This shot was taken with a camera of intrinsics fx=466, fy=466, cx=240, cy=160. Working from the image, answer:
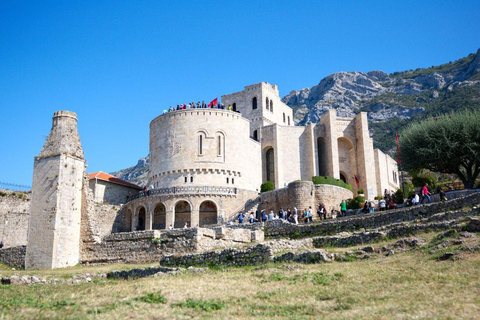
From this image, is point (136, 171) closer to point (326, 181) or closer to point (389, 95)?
point (389, 95)

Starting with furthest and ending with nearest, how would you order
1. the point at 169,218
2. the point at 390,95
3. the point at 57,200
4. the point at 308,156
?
the point at 390,95
the point at 308,156
the point at 169,218
the point at 57,200

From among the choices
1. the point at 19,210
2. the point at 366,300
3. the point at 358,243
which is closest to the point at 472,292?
the point at 366,300

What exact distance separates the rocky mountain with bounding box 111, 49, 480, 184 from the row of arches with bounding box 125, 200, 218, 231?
6056cm

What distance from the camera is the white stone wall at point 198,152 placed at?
42.7 meters

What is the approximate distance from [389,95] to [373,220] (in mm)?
106591

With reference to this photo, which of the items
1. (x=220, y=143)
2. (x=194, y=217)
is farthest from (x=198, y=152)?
(x=194, y=217)

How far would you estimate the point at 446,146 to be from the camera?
3228 centimetres

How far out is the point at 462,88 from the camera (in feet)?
327

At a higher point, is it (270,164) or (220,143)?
(220,143)

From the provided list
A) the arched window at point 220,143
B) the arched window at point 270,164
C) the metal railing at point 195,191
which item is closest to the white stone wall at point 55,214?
the metal railing at point 195,191

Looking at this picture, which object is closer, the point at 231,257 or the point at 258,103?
the point at 231,257

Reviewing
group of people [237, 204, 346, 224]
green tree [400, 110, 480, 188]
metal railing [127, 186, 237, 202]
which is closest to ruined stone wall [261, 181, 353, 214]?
group of people [237, 204, 346, 224]

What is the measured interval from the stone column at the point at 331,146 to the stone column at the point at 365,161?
105 inches

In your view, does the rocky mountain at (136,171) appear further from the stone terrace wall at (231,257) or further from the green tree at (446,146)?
the stone terrace wall at (231,257)
